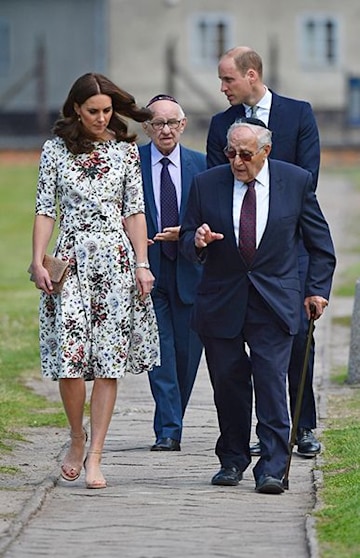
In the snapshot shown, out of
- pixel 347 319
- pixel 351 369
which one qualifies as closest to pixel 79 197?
pixel 351 369

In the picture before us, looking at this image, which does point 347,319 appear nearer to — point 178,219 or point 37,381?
point 37,381

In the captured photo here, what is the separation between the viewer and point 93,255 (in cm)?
811

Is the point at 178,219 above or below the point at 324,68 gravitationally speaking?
above

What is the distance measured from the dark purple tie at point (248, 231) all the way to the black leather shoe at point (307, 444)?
1.59 m

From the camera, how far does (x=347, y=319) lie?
1586cm

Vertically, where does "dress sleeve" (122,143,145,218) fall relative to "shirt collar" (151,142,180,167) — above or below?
above

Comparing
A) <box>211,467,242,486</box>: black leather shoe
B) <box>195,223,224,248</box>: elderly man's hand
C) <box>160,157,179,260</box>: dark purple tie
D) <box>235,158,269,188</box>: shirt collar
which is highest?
<box>235,158,269,188</box>: shirt collar

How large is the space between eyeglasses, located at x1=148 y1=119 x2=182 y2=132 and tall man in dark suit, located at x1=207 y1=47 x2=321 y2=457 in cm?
24

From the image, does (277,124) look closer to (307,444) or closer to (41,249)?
(41,249)

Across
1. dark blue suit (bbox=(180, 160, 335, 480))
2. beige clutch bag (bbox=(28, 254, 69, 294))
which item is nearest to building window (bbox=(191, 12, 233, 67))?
dark blue suit (bbox=(180, 160, 335, 480))

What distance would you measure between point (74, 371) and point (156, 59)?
149ft

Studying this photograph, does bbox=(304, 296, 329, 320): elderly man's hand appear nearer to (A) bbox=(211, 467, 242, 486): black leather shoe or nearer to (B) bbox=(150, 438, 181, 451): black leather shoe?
(A) bbox=(211, 467, 242, 486): black leather shoe

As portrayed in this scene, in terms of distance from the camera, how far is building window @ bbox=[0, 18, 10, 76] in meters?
54.1

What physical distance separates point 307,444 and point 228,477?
3.28 feet
